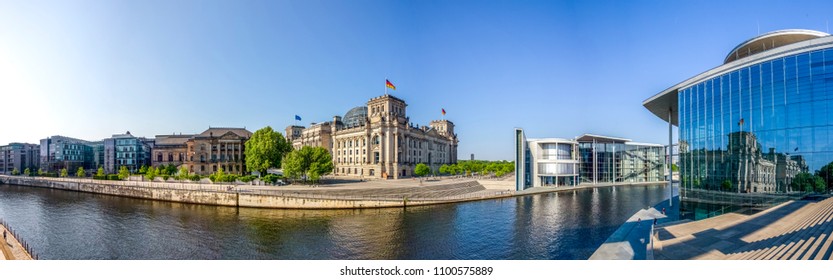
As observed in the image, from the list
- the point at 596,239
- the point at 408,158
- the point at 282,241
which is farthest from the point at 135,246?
the point at 408,158

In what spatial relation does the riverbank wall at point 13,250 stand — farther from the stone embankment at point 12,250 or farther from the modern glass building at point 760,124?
the modern glass building at point 760,124

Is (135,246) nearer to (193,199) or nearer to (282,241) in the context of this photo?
(282,241)

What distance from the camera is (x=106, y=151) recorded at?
56.8 metres

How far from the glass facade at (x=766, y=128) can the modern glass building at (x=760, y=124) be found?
0.02 meters

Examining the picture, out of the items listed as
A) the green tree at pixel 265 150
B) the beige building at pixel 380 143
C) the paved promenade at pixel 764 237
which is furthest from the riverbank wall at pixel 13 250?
the beige building at pixel 380 143

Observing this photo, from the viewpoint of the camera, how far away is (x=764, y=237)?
31.1 feet

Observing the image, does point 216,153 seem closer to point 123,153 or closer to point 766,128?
point 123,153

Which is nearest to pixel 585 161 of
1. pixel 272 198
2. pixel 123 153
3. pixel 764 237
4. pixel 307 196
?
pixel 764 237

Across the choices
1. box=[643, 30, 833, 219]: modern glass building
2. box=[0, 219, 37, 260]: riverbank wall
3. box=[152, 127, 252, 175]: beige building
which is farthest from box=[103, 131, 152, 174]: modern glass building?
box=[643, 30, 833, 219]: modern glass building

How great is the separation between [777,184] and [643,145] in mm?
42935

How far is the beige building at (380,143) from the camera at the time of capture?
4553 cm

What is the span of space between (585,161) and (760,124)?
3587 cm

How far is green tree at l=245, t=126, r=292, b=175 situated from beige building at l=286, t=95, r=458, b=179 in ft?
37.3
